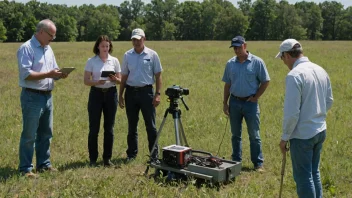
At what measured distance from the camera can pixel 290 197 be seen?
554 cm

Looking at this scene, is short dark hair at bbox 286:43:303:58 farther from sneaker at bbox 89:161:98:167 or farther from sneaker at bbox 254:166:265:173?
sneaker at bbox 89:161:98:167

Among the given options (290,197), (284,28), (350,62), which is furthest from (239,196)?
(284,28)

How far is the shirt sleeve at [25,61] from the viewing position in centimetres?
577

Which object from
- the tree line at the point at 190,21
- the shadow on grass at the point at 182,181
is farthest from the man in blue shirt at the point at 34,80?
the tree line at the point at 190,21

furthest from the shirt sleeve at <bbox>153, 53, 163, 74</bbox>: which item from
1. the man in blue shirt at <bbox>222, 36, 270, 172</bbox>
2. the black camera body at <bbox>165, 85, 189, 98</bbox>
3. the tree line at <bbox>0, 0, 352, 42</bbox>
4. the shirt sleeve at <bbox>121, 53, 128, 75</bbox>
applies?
the tree line at <bbox>0, 0, 352, 42</bbox>

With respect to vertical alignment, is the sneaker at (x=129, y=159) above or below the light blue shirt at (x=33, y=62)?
below

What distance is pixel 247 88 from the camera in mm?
6488

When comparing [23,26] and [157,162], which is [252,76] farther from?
[23,26]

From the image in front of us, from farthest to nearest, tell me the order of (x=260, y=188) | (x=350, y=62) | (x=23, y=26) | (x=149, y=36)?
1. (x=149, y=36)
2. (x=23, y=26)
3. (x=350, y=62)
4. (x=260, y=188)

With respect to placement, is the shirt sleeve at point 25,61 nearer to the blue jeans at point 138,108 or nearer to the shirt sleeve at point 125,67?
Result: the shirt sleeve at point 125,67

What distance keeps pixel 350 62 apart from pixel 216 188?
20312 millimetres

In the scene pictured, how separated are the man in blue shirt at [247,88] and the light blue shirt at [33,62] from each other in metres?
2.87

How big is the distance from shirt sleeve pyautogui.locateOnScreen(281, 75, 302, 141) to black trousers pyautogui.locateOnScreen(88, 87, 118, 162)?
327 centimetres

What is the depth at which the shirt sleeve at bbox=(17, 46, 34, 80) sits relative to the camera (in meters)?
5.77
